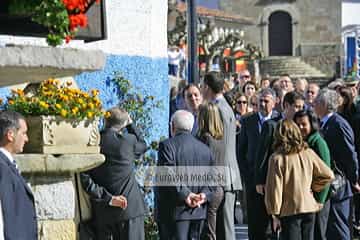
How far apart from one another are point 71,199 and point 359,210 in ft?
21.2

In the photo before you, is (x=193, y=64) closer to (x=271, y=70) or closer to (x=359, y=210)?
(x=359, y=210)

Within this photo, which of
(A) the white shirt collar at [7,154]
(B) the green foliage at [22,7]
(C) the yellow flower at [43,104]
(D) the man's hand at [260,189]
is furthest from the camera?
(D) the man's hand at [260,189]

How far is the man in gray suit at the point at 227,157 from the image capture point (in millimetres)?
10267

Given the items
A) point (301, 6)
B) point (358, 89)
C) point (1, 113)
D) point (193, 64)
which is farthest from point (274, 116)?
point (301, 6)

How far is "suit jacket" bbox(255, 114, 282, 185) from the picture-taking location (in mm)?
10398

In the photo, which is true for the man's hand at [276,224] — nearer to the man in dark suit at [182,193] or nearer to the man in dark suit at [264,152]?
the man in dark suit at [264,152]

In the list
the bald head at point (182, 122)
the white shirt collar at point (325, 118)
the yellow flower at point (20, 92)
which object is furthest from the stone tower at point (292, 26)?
the yellow flower at point (20, 92)

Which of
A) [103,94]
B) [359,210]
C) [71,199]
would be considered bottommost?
[359,210]

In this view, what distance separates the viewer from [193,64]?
1203 cm

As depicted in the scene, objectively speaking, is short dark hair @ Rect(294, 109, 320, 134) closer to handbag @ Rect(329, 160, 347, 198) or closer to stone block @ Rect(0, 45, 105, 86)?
handbag @ Rect(329, 160, 347, 198)

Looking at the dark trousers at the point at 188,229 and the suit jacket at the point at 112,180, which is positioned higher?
the suit jacket at the point at 112,180

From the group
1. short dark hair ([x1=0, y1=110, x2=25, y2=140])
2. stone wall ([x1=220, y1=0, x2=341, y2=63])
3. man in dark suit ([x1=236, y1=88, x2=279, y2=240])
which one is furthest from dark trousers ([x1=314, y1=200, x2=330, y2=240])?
stone wall ([x1=220, y1=0, x2=341, y2=63])

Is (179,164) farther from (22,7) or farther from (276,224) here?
(22,7)

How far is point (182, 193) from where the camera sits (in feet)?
30.2
